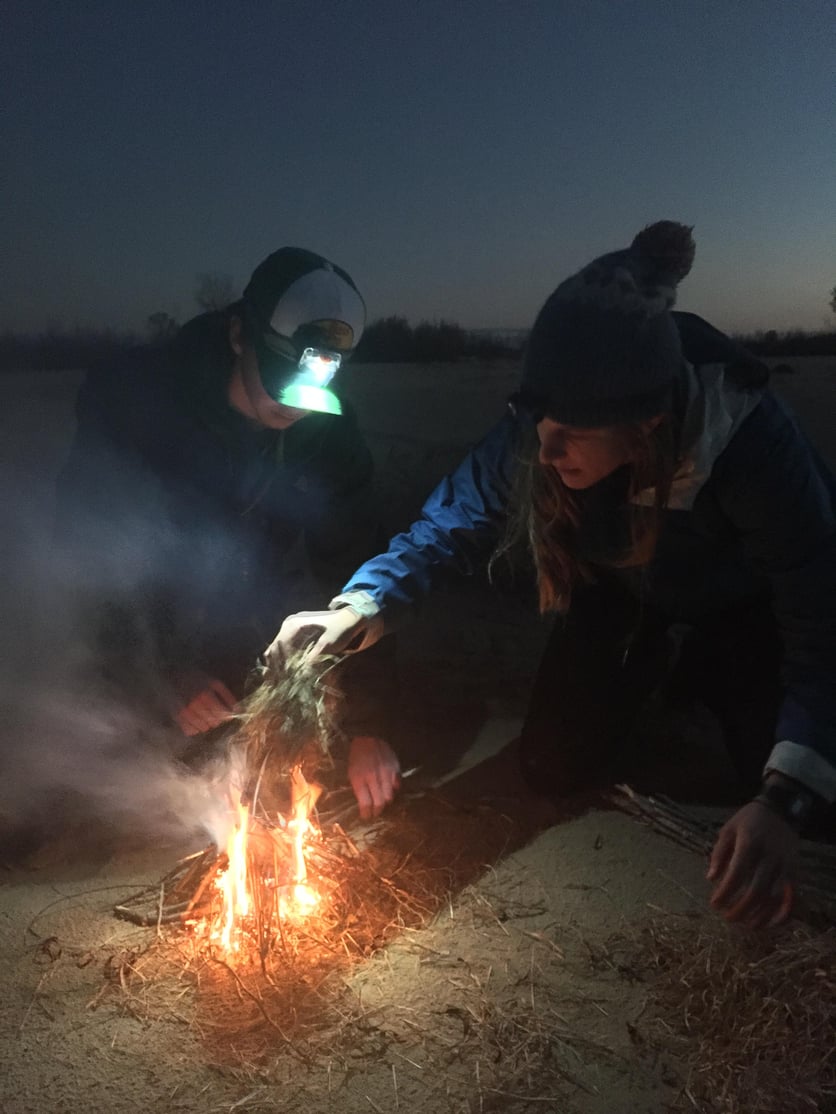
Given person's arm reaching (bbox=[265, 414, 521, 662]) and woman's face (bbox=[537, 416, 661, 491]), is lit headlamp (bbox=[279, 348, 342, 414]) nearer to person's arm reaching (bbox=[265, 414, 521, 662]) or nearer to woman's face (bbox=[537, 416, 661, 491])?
person's arm reaching (bbox=[265, 414, 521, 662])

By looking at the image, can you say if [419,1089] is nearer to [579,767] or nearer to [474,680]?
[579,767]

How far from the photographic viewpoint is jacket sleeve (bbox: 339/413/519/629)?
2.59 metres

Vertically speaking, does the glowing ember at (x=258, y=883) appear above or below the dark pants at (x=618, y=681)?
below

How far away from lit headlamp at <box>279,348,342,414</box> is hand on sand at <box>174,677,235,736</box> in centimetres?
106

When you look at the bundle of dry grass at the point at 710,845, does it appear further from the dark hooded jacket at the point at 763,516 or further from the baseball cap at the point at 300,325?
the baseball cap at the point at 300,325

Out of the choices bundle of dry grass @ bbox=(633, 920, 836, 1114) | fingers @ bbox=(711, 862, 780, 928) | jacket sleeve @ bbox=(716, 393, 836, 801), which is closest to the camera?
bundle of dry grass @ bbox=(633, 920, 836, 1114)

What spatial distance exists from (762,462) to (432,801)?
1.69 metres

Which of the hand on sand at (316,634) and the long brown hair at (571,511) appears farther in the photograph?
the hand on sand at (316,634)

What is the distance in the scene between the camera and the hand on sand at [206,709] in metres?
2.78

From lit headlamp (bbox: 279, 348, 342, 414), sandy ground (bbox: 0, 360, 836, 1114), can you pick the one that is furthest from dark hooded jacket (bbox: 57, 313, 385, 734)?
sandy ground (bbox: 0, 360, 836, 1114)

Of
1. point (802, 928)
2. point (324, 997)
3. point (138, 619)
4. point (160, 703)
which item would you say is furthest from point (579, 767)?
point (138, 619)

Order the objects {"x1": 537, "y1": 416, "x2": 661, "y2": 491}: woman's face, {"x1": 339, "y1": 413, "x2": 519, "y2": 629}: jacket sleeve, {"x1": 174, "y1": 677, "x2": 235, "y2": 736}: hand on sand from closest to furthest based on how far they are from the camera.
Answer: {"x1": 537, "y1": 416, "x2": 661, "y2": 491}: woman's face → {"x1": 339, "y1": 413, "x2": 519, "y2": 629}: jacket sleeve → {"x1": 174, "y1": 677, "x2": 235, "y2": 736}: hand on sand

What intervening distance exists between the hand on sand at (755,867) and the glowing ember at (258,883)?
1.16 meters

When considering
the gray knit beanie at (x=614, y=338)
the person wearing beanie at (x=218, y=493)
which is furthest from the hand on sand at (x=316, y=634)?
the gray knit beanie at (x=614, y=338)
